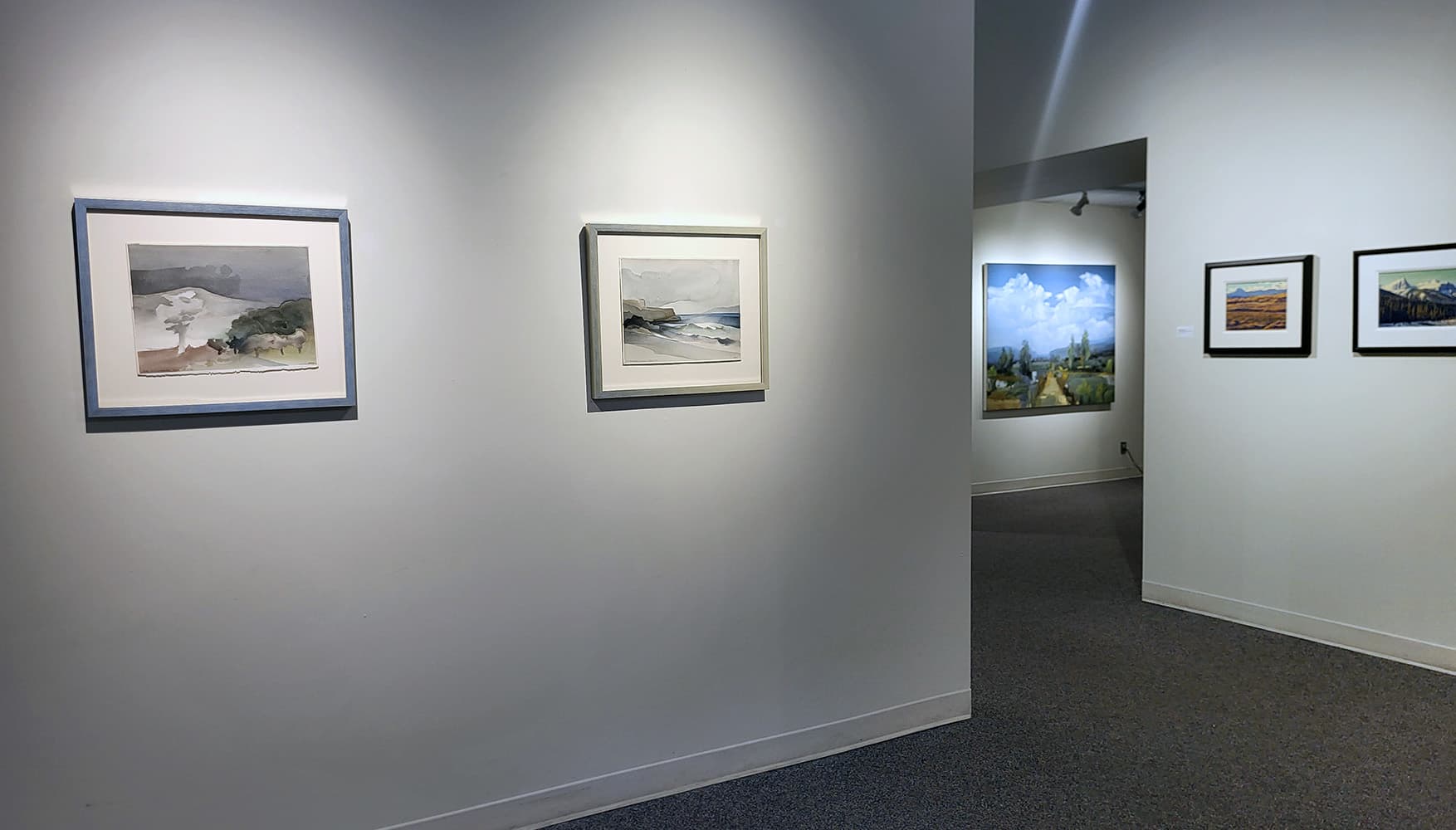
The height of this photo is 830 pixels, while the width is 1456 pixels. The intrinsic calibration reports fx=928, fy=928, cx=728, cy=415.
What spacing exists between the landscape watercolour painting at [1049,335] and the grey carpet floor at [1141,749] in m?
4.16

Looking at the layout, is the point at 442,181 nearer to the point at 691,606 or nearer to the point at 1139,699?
the point at 691,606

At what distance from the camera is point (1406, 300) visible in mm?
4113

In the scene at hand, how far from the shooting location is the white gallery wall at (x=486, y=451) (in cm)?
236

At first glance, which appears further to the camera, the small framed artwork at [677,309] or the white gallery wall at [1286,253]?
the white gallery wall at [1286,253]

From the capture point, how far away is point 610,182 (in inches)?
115

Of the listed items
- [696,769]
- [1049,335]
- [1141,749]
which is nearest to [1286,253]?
[1141,749]

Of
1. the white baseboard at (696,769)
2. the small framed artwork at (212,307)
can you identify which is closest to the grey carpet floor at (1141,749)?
the white baseboard at (696,769)

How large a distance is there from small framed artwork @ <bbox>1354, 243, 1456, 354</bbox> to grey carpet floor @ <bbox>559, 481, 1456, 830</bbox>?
1445 millimetres

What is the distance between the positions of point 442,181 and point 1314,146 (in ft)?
13.2

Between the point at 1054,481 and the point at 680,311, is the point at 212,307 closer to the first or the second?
Answer: the point at 680,311

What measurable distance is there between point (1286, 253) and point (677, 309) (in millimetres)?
3285

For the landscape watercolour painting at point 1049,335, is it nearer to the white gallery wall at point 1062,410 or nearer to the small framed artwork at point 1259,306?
the white gallery wall at point 1062,410

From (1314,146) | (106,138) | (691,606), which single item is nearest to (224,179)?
(106,138)

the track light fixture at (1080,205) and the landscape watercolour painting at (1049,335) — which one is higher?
the track light fixture at (1080,205)
